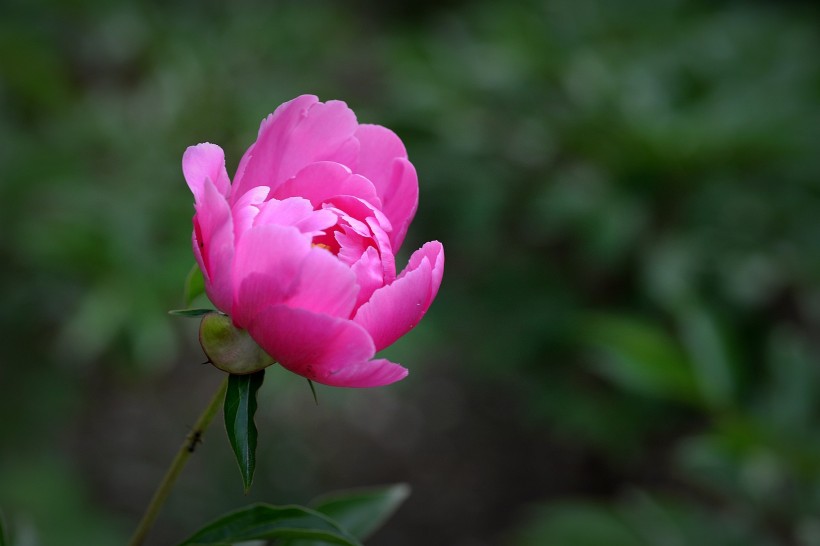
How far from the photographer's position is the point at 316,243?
1.46 ft

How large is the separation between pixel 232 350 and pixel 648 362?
0.91 m

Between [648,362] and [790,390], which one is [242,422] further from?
[790,390]

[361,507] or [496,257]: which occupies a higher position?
[496,257]

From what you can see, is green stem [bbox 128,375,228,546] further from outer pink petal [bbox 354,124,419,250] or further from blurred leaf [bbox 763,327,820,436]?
blurred leaf [bbox 763,327,820,436]

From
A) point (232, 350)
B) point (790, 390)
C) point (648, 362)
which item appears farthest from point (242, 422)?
point (790, 390)

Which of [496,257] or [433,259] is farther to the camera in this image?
[496,257]

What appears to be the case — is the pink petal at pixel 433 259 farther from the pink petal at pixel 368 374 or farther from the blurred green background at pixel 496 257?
the blurred green background at pixel 496 257

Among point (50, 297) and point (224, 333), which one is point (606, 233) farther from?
point (224, 333)

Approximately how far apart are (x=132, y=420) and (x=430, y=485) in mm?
748

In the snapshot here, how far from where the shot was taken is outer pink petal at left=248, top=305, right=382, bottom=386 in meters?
0.39

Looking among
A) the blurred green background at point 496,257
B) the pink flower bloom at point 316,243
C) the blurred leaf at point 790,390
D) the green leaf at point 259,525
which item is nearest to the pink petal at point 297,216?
the pink flower bloom at point 316,243

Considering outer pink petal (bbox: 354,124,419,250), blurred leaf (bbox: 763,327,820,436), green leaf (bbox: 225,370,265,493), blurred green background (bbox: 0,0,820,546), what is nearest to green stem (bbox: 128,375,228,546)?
green leaf (bbox: 225,370,265,493)

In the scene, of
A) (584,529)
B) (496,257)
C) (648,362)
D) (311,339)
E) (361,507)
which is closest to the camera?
(311,339)

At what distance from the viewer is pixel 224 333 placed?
42cm
